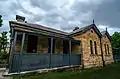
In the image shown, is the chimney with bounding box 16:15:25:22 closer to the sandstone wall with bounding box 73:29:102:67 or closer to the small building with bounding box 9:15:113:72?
the small building with bounding box 9:15:113:72

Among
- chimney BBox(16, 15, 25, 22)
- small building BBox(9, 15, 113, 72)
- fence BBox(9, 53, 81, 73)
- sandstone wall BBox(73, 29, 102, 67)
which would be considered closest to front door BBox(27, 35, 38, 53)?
small building BBox(9, 15, 113, 72)

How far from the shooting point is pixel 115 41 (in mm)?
45188

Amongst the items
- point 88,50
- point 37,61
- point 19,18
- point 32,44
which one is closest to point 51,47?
point 37,61

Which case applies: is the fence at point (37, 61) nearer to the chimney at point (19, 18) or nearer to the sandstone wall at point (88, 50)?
the sandstone wall at point (88, 50)

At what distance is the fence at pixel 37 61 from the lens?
7.93 m

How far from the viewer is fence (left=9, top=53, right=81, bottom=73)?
312 inches

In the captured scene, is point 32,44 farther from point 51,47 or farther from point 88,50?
point 88,50

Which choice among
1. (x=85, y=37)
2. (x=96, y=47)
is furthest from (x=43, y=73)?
(x=96, y=47)

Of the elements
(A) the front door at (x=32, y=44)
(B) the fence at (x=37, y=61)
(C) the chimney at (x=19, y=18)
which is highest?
(C) the chimney at (x=19, y=18)

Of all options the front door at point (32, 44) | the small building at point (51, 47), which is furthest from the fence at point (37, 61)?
the front door at point (32, 44)

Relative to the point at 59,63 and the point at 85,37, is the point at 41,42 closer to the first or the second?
the point at 59,63

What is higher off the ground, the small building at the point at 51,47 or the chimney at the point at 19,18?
the chimney at the point at 19,18

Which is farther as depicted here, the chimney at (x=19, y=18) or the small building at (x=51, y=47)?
the chimney at (x=19, y=18)

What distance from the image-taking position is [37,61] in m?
9.22
